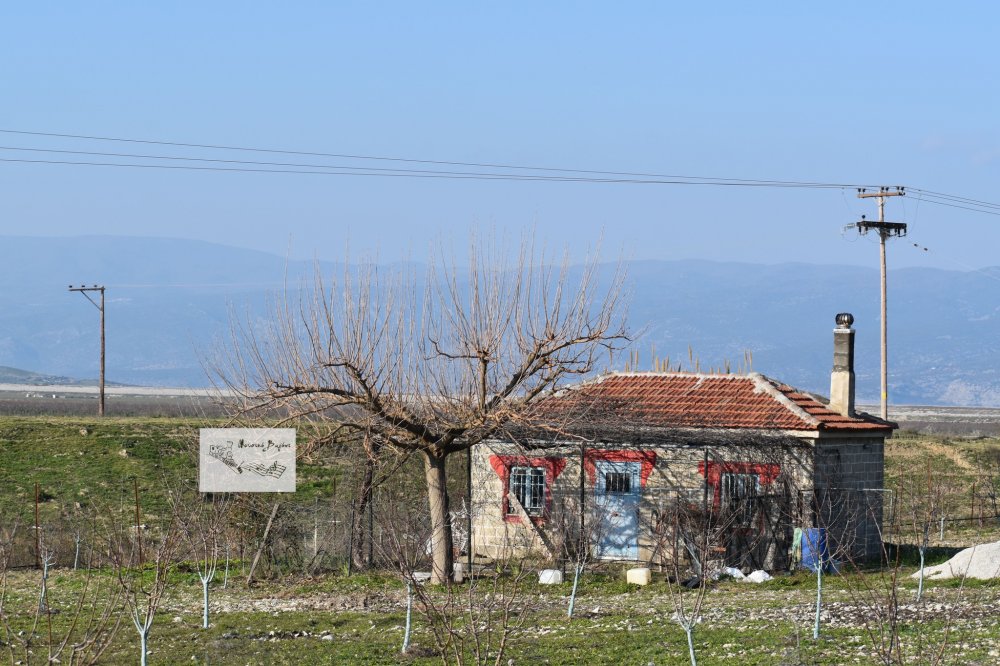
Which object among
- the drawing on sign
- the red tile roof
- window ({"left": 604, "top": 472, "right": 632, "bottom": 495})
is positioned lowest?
window ({"left": 604, "top": 472, "right": 632, "bottom": 495})

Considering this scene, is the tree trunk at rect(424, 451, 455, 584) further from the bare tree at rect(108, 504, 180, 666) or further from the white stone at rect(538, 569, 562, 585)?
the bare tree at rect(108, 504, 180, 666)

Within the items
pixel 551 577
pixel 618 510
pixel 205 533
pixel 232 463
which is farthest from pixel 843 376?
pixel 205 533

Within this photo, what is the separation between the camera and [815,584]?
1017 inches

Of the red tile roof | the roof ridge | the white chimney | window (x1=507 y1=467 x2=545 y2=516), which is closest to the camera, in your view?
the roof ridge

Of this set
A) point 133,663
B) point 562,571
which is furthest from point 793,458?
point 133,663

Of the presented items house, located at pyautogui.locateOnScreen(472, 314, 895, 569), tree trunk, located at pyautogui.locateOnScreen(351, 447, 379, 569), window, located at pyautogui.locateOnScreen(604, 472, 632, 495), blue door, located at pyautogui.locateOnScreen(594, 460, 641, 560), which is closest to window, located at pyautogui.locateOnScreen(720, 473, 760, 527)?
house, located at pyautogui.locateOnScreen(472, 314, 895, 569)

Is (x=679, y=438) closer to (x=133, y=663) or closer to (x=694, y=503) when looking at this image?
(x=694, y=503)

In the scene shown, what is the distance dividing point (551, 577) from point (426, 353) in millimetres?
4912

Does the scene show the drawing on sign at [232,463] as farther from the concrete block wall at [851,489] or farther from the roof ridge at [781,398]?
the concrete block wall at [851,489]

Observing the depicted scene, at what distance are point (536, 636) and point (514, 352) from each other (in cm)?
685

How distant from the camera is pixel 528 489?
99.1 feet

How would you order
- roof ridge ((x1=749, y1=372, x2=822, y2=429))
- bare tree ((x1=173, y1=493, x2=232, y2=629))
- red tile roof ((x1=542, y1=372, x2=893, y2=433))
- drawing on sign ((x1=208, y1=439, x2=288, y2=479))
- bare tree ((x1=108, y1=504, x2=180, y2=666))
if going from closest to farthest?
bare tree ((x1=108, y1=504, x2=180, y2=666)) < bare tree ((x1=173, y1=493, x2=232, y2=629)) < drawing on sign ((x1=208, y1=439, x2=288, y2=479)) < roof ridge ((x1=749, y1=372, x2=822, y2=429)) < red tile roof ((x1=542, y1=372, x2=893, y2=433))

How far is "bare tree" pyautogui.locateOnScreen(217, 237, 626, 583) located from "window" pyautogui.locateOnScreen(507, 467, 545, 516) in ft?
13.9

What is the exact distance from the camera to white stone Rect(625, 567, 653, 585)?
86.3 feet
